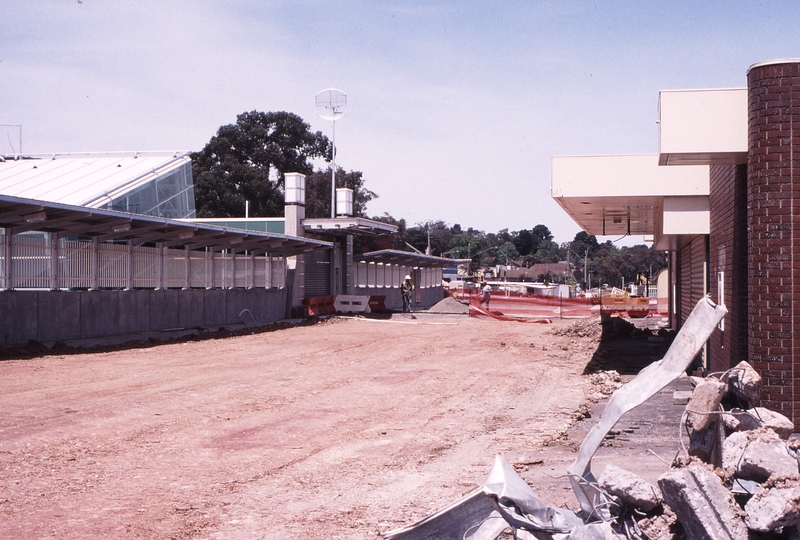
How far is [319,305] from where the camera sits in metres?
37.9

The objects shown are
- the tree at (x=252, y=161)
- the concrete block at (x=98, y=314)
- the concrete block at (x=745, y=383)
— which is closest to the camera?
the concrete block at (x=745, y=383)

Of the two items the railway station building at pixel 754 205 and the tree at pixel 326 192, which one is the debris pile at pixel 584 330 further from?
the tree at pixel 326 192

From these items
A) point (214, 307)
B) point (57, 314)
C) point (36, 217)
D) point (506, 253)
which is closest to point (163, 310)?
point (214, 307)

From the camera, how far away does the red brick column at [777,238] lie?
947 cm

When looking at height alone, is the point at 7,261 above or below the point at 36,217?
below

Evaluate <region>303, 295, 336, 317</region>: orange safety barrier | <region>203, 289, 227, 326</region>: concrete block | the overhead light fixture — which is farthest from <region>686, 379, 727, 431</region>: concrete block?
<region>303, 295, 336, 317</region>: orange safety barrier

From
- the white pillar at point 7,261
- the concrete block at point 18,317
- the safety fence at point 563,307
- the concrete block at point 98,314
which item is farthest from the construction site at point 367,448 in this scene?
the safety fence at point 563,307

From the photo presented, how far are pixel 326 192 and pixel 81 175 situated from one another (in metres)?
38.8

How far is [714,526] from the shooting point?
4.79 meters

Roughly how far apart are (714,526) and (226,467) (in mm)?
5289

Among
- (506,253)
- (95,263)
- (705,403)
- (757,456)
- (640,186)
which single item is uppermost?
(506,253)

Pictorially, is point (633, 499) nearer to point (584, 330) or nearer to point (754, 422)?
point (754, 422)

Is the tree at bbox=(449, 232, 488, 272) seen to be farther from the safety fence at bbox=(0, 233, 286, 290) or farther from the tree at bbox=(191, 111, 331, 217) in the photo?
the safety fence at bbox=(0, 233, 286, 290)

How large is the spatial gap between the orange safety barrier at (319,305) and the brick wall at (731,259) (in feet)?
80.2
